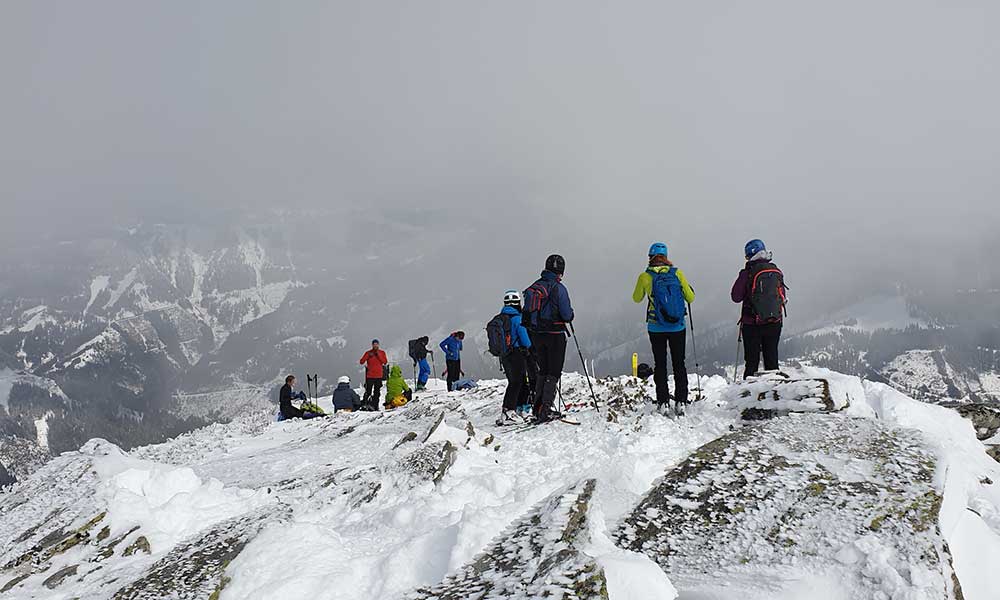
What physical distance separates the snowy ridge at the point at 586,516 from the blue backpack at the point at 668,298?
183cm

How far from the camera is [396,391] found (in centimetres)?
2575

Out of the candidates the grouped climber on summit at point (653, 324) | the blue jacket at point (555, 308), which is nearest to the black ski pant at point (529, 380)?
the grouped climber on summit at point (653, 324)

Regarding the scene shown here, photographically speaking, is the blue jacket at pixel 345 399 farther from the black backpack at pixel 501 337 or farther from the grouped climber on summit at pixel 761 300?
the grouped climber on summit at pixel 761 300

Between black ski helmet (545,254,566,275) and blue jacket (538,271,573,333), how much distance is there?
96 millimetres

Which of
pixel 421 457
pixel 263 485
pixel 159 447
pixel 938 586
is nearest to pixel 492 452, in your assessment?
pixel 421 457

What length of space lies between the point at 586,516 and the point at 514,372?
314 inches

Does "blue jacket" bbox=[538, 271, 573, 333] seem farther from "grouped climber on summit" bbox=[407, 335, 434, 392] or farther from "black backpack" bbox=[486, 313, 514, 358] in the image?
"grouped climber on summit" bbox=[407, 335, 434, 392]

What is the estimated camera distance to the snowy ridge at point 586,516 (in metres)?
4.11

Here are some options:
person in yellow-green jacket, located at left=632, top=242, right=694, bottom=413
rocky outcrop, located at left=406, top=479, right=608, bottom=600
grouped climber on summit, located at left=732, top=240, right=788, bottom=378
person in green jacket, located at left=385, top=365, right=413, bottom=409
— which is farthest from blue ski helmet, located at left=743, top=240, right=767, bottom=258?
person in green jacket, located at left=385, top=365, right=413, bottom=409

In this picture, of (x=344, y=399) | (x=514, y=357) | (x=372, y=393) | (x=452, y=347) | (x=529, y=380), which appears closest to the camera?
(x=514, y=357)

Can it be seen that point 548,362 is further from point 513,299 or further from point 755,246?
point 755,246

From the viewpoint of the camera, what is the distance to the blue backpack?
1030 centimetres

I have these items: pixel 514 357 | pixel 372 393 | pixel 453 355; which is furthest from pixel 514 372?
pixel 372 393

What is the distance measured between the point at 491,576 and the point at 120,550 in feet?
17.3
